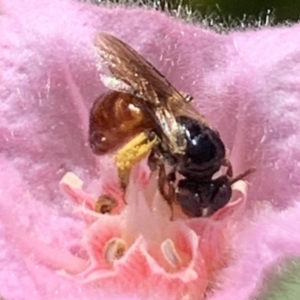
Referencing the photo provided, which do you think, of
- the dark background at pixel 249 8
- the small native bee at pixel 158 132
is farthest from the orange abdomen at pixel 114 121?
the dark background at pixel 249 8

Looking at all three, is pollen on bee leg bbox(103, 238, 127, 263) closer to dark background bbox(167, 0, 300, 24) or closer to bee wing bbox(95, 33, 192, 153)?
bee wing bbox(95, 33, 192, 153)

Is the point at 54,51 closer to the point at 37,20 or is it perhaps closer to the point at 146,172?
the point at 37,20

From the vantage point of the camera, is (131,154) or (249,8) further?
(249,8)

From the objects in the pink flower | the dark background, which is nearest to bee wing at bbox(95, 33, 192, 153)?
the pink flower

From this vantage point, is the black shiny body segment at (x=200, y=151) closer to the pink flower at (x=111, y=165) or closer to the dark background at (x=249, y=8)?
the pink flower at (x=111, y=165)

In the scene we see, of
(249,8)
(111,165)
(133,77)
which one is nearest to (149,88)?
(133,77)

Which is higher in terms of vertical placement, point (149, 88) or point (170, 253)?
point (149, 88)

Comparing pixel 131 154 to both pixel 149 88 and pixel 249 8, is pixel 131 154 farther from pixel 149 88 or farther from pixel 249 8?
pixel 249 8
